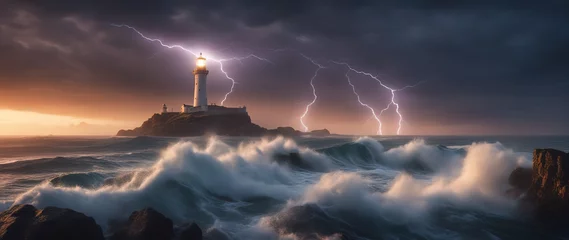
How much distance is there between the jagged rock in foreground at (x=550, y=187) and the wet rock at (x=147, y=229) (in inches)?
485

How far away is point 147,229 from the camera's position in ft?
27.0

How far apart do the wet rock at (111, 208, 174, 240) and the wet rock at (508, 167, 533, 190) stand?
1398 cm

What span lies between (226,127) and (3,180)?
2699 inches

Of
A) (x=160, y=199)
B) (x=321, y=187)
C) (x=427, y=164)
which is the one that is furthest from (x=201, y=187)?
(x=427, y=164)

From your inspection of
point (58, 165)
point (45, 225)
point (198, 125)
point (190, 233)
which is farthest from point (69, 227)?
point (198, 125)

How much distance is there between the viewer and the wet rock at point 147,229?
8.21m

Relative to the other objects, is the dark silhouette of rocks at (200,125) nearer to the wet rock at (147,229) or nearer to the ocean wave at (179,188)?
the ocean wave at (179,188)

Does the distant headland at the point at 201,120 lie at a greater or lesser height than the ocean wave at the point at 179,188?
greater

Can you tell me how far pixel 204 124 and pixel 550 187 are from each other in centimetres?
7328

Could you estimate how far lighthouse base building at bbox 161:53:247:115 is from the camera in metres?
76.6

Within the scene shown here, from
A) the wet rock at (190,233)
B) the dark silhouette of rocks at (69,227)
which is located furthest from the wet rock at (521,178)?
the dark silhouette of rocks at (69,227)

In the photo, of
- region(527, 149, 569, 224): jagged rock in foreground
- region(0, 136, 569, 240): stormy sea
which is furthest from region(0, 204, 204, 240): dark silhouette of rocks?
region(527, 149, 569, 224): jagged rock in foreground

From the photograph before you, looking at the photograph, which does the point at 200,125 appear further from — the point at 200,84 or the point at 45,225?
the point at 45,225

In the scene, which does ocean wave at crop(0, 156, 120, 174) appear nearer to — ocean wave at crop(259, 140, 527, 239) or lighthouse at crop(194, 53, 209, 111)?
ocean wave at crop(259, 140, 527, 239)
